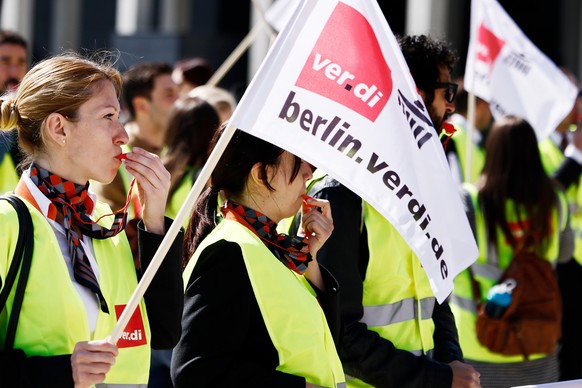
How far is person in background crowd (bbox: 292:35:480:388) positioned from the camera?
3.33m

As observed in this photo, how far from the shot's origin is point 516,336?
185 inches

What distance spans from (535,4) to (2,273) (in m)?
14.0

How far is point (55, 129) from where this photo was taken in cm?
275

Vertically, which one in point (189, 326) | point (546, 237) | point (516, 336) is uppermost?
point (189, 326)

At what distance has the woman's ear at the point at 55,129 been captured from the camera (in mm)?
2740

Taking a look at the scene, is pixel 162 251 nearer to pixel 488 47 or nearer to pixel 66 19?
pixel 488 47

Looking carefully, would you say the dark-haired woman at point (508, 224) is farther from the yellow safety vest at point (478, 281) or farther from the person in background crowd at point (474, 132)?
the person in background crowd at point (474, 132)

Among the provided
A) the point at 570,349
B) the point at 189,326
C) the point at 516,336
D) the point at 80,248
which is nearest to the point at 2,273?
the point at 80,248

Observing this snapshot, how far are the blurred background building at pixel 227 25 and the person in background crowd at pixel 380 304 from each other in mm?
8130

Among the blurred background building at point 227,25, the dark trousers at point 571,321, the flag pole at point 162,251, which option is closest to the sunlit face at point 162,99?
the dark trousers at point 571,321

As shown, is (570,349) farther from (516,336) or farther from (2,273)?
(2,273)

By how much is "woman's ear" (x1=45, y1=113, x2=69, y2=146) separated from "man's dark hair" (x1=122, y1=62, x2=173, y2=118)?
11.8 feet

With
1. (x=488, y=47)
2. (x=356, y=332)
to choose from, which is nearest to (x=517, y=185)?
(x=488, y=47)

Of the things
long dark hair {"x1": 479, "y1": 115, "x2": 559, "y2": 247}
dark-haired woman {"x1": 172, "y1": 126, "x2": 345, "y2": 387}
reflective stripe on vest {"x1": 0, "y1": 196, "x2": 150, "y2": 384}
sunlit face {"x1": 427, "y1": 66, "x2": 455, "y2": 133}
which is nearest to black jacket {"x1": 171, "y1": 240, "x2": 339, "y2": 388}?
dark-haired woman {"x1": 172, "y1": 126, "x2": 345, "y2": 387}
